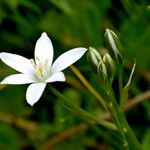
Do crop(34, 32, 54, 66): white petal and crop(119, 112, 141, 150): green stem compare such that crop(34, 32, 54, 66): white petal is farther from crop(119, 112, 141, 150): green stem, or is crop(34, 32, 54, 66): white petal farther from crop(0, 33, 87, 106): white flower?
crop(119, 112, 141, 150): green stem

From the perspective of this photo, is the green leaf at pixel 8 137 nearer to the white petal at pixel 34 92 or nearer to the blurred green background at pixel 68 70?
the blurred green background at pixel 68 70

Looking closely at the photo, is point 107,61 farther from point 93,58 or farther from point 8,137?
point 8,137

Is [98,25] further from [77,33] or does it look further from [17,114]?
[17,114]

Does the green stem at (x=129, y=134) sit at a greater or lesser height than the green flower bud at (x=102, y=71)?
lesser

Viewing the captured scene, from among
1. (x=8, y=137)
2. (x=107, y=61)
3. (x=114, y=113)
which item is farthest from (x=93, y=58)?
(x=8, y=137)

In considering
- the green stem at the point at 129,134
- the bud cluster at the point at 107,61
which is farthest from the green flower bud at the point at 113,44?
the green stem at the point at 129,134

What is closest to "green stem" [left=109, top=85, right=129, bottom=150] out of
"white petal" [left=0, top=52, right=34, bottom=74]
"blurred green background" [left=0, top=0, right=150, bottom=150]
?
"white petal" [left=0, top=52, right=34, bottom=74]
